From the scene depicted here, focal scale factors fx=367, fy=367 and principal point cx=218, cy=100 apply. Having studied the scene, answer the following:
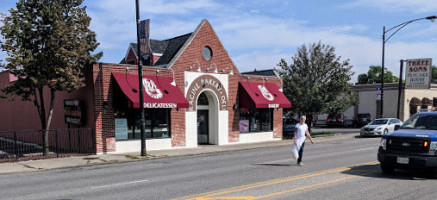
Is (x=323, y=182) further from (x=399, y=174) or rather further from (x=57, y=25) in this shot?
(x=57, y=25)

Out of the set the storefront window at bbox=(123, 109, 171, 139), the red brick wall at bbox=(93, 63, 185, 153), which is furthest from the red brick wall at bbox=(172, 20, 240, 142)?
the red brick wall at bbox=(93, 63, 185, 153)

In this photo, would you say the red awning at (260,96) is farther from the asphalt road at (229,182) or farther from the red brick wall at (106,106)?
the asphalt road at (229,182)

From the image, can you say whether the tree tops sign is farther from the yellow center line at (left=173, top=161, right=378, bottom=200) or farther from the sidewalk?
the yellow center line at (left=173, top=161, right=378, bottom=200)

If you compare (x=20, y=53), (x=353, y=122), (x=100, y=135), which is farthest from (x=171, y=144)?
(x=353, y=122)

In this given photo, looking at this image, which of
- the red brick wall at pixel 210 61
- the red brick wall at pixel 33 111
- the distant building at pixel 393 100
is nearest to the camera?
the red brick wall at pixel 33 111

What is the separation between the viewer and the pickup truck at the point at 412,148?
937cm

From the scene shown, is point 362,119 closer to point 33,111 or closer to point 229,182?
point 33,111

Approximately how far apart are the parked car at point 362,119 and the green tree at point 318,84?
16.1 meters

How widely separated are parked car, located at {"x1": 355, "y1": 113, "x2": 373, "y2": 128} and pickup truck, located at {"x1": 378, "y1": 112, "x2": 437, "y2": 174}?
34.9 m

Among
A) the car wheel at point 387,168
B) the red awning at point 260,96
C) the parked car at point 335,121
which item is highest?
the red awning at point 260,96

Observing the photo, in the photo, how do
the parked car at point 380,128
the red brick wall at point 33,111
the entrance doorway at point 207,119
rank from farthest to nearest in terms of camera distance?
the parked car at point 380,128
the entrance doorway at point 207,119
the red brick wall at point 33,111

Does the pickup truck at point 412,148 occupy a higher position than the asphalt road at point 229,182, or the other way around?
the pickup truck at point 412,148

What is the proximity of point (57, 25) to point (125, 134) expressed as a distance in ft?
20.5

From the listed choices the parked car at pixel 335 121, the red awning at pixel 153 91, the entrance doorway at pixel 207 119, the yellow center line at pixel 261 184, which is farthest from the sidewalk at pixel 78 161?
the parked car at pixel 335 121
